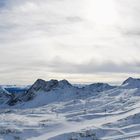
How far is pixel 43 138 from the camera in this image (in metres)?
92.6

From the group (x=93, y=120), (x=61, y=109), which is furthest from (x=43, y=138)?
(x=61, y=109)

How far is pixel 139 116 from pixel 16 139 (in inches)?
1409

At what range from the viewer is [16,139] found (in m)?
90.9

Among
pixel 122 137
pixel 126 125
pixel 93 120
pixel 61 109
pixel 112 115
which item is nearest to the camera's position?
pixel 122 137

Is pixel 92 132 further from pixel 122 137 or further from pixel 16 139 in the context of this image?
pixel 16 139

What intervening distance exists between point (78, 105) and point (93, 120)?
55905mm

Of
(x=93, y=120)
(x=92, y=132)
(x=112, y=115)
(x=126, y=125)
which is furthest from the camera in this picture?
(x=112, y=115)

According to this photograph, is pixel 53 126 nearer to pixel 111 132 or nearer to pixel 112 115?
pixel 111 132

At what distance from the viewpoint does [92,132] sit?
95.0m

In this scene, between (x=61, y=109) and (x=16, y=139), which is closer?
(x=16, y=139)

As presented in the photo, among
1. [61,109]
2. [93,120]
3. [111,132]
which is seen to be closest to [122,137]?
[111,132]

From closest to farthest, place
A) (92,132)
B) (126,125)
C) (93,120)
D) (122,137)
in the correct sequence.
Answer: (122,137) → (92,132) → (126,125) → (93,120)

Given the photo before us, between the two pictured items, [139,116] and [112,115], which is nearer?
[139,116]

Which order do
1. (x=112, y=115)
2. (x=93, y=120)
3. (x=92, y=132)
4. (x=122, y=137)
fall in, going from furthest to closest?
(x=112, y=115) → (x=93, y=120) → (x=92, y=132) → (x=122, y=137)
